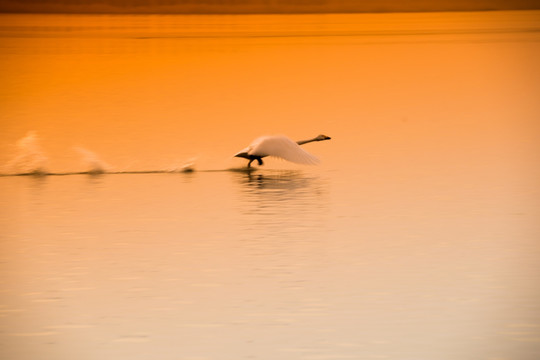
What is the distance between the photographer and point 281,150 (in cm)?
1407

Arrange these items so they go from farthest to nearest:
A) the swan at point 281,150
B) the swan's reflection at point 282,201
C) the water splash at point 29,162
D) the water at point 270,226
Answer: the water splash at point 29,162, the swan at point 281,150, the swan's reflection at point 282,201, the water at point 270,226

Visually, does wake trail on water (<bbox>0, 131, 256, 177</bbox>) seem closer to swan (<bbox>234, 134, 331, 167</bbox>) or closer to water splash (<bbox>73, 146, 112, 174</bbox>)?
water splash (<bbox>73, 146, 112, 174</bbox>)

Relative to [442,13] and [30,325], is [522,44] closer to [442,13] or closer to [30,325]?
[30,325]

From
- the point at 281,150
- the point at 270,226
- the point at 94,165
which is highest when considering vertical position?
the point at 94,165

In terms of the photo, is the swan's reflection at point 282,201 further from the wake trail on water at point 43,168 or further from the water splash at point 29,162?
the water splash at point 29,162

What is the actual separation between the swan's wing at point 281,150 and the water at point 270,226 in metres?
0.23

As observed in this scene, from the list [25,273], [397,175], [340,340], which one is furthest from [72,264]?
[397,175]

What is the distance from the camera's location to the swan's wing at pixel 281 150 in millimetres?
14031

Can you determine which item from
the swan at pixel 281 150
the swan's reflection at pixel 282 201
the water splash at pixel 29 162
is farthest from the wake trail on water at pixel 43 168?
the swan's reflection at pixel 282 201

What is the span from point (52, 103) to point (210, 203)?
13038 millimetres

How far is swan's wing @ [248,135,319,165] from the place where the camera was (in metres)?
14.0

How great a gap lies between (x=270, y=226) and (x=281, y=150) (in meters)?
3.64

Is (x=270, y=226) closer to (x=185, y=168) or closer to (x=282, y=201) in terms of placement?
(x=282, y=201)

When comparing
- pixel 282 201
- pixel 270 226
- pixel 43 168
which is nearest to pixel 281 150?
pixel 282 201
